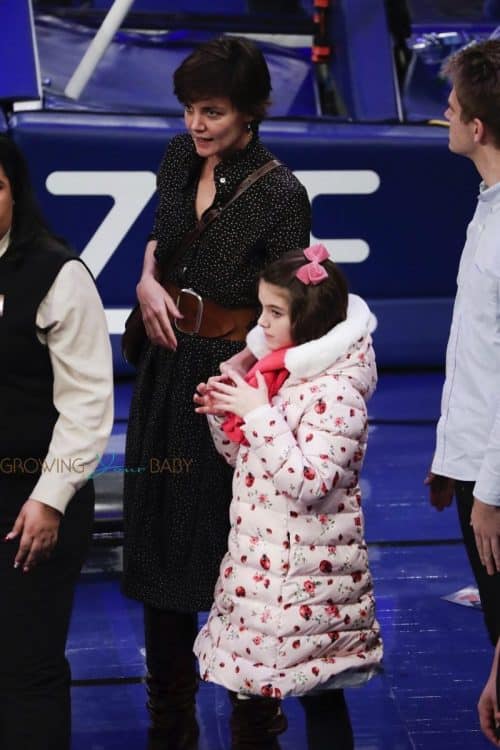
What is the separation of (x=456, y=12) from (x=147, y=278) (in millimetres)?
4843

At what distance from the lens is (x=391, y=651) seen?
3820mm

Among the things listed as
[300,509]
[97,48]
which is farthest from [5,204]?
[97,48]

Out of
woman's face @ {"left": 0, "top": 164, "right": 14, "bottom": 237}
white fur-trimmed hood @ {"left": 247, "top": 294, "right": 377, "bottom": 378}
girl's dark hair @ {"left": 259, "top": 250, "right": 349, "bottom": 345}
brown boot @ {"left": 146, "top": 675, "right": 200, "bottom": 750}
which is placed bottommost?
brown boot @ {"left": 146, "top": 675, "right": 200, "bottom": 750}

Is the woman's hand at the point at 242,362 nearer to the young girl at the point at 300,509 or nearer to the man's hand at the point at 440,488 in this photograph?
the young girl at the point at 300,509

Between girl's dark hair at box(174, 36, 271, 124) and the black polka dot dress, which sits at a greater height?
girl's dark hair at box(174, 36, 271, 124)

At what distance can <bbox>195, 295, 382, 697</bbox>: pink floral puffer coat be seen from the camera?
270 centimetres

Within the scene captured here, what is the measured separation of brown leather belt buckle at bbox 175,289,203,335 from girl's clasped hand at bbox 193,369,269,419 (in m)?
0.33

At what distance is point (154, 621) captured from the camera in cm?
321

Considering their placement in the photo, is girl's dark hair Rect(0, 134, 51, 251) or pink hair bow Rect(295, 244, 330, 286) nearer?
girl's dark hair Rect(0, 134, 51, 251)

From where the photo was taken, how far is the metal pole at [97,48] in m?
6.28

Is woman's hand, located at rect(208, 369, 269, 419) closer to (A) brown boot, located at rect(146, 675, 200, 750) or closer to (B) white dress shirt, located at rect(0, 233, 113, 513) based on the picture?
(B) white dress shirt, located at rect(0, 233, 113, 513)

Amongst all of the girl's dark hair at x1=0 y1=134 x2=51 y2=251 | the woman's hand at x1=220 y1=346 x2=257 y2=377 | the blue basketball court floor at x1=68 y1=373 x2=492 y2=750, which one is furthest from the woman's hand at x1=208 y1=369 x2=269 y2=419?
the blue basketball court floor at x1=68 y1=373 x2=492 y2=750

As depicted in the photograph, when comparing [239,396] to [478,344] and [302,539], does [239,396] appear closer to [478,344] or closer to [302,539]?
[302,539]

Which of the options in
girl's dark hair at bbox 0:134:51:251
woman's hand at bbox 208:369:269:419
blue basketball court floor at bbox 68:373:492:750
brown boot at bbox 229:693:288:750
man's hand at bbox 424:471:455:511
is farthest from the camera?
blue basketball court floor at bbox 68:373:492:750
